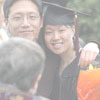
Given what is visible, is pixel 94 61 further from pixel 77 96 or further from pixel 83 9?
pixel 83 9

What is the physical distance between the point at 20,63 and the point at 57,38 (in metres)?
1.52

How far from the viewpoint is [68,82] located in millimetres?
4305

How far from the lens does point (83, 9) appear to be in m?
13.4

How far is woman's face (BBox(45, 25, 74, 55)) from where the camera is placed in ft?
13.9

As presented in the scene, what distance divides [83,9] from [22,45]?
35.5ft

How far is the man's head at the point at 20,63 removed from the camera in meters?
2.75

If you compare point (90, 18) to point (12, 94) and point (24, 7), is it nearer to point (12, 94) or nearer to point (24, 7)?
point (24, 7)

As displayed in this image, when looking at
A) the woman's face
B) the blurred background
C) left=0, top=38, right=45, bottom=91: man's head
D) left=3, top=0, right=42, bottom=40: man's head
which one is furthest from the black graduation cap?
the blurred background

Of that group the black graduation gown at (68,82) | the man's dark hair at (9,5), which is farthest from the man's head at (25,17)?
the black graduation gown at (68,82)

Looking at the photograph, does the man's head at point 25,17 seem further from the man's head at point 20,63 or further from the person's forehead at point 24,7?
the man's head at point 20,63

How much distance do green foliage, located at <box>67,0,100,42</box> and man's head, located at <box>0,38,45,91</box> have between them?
10.4 meters

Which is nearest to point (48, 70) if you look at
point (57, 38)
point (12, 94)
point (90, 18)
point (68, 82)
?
point (68, 82)

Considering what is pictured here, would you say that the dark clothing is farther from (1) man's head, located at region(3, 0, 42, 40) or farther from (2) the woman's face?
(2) the woman's face

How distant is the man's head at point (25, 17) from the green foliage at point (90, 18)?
9000mm
